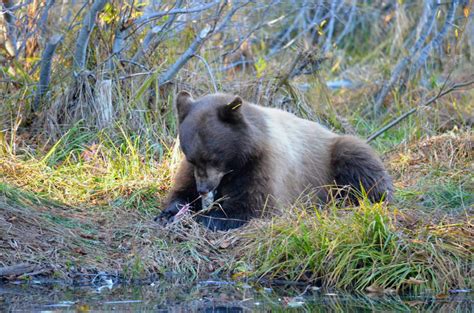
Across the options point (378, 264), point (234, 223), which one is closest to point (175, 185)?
point (234, 223)

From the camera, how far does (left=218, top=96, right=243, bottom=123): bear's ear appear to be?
269 inches

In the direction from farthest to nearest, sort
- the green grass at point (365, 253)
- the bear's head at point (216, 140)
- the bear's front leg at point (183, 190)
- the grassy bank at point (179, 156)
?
the bear's front leg at point (183, 190), the bear's head at point (216, 140), the grassy bank at point (179, 156), the green grass at point (365, 253)

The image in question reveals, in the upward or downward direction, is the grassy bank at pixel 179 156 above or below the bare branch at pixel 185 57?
below

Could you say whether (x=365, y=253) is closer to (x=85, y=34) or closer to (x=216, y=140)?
(x=216, y=140)

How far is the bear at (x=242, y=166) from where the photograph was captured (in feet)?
22.4

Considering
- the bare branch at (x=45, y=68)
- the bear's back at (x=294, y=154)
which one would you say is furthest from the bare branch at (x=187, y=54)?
the bear's back at (x=294, y=154)

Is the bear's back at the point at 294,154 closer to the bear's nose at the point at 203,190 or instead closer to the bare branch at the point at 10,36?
the bear's nose at the point at 203,190

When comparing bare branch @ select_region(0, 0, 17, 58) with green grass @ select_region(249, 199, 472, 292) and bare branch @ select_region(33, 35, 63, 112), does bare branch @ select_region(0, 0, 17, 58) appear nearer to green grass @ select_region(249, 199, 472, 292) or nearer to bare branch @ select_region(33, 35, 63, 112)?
bare branch @ select_region(33, 35, 63, 112)

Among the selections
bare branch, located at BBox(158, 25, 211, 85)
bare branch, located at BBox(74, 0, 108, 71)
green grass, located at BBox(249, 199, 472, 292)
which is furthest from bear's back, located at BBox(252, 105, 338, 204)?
bare branch, located at BBox(74, 0, 108, 71)

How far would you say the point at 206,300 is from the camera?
18.6ft

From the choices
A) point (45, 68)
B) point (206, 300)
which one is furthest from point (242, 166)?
point (45, 68)

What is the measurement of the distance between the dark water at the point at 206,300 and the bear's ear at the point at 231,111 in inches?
52.1

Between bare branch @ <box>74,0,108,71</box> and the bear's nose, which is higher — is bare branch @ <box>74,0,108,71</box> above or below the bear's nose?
above

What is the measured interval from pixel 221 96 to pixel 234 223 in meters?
1.00
